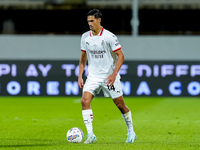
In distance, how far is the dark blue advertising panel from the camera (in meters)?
17.6

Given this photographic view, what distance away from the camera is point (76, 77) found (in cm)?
1762

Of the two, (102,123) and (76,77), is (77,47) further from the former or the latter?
(102,123)

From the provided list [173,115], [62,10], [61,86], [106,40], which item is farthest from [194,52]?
[106,40]

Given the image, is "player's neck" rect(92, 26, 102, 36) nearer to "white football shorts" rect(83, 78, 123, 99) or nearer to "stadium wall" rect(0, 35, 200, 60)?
"white football shorts" rect(83, 78, 123, 99)

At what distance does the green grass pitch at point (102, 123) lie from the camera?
7754 millimetres

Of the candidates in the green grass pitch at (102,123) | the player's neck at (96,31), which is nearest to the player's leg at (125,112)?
the green grass pitch at (102,123)

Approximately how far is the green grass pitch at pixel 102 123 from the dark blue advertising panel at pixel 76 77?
32 centimetres

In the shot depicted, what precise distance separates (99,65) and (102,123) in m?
3.33

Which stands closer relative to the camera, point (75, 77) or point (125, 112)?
point (125, 112)

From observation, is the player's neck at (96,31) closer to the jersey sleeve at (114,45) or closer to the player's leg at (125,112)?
the jersey sleeve at (114,45)

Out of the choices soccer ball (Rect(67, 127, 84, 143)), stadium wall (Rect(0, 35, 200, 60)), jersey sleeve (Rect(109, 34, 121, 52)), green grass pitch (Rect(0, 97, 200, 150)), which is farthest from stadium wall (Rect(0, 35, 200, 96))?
jersey sleeve (Rect(109, 34, 121, 52))

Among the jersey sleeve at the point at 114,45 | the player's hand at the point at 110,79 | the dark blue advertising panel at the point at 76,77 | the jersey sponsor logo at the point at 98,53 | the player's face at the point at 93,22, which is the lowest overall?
the dark blue advertising panel at the point at 76,77

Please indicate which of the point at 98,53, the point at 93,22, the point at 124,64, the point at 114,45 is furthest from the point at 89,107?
the point at 124,64

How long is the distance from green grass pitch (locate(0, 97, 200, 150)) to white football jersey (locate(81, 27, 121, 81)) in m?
1.04
